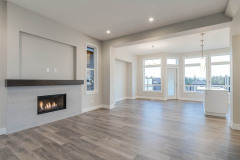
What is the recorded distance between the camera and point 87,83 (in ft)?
15.6

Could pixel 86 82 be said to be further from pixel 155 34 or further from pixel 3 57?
pixel 155 34

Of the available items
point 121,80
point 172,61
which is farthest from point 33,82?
point 172,61

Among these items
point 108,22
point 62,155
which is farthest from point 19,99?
point 108,22

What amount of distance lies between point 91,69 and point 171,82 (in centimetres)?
542

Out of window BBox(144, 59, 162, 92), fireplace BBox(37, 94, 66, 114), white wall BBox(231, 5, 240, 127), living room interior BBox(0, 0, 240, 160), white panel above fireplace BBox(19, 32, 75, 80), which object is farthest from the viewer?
window BBox(144, 59, 162, 92)

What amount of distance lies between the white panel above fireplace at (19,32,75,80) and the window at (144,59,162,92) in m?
5.41

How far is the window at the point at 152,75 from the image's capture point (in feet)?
25.7

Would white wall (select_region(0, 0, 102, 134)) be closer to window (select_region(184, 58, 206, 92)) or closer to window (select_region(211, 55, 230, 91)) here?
window (select_region(184, 58, 206, 92))

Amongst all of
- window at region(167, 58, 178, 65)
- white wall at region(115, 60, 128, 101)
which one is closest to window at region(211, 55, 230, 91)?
window at region(167, 58, 178, 65)

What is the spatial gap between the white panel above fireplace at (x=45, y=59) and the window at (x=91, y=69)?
0.75 metres

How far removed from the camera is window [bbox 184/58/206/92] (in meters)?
7.08

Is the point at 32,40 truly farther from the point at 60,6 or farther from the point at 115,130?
the point at 115,130

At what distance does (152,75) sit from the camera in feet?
26.5

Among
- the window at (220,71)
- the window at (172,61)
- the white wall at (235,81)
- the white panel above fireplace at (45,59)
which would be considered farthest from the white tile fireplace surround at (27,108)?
the window at (220,71)
